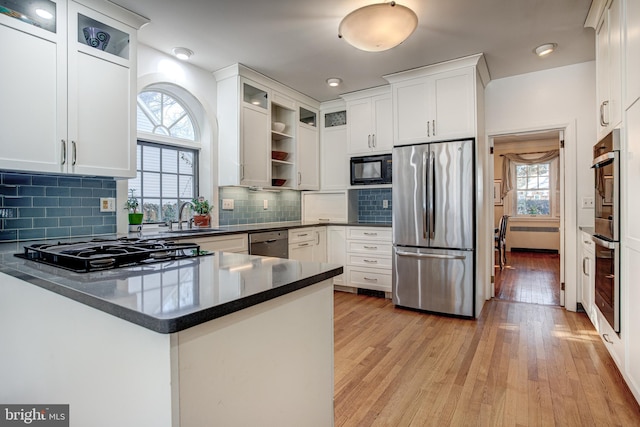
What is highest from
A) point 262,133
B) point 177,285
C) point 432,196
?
point 262,133

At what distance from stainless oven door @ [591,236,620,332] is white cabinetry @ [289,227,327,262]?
2.63m

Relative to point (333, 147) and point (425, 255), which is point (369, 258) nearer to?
point (425, 255)

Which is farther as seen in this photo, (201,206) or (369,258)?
(369,258)

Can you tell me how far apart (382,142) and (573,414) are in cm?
304

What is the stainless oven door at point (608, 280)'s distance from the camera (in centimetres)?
193

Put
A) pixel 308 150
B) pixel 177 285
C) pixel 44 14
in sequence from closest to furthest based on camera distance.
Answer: pixel 177 285 → pixel 44 14 → pixel 308 150

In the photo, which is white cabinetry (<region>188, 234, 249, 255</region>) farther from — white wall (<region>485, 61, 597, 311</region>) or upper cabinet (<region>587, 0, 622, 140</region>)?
white wall (<region>485, 61, 597, 311</region>)

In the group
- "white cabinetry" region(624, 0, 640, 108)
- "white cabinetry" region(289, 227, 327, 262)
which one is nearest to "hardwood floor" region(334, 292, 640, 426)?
"white cabinetry" region(289, 227, 327, 262)

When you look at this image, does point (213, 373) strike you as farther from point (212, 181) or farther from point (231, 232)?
point (212, 181)

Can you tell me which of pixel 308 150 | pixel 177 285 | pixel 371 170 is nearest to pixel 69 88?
pixel 177 285

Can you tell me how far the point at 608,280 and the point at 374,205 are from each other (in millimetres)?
2750

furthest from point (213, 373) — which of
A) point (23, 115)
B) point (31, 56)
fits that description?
point (31, 56)

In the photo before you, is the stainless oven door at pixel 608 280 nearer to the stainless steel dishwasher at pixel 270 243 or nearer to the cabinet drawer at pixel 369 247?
the cabinet drawer at pixel 369 247

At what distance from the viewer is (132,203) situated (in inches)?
107
